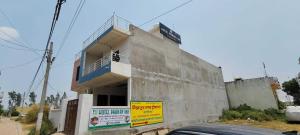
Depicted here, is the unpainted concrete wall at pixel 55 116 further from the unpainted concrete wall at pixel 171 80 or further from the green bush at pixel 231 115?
the green bush at pixel 231 115

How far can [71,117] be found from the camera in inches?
416

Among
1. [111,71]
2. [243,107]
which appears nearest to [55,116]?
[111,71]

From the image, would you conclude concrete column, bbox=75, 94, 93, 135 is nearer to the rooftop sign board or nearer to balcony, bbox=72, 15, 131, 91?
balcony, bbox=72, 15, 131, 91

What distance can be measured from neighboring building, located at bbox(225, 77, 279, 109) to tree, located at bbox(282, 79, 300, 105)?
17.1 m

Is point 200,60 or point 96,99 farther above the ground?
point 200,60

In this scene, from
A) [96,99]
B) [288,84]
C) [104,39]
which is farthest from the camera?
[288,84]

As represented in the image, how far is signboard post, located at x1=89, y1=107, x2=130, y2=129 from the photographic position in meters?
8.99

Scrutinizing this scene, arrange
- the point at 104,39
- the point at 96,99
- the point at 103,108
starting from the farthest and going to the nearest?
the point at 96,99, the point at 104,39, the point at 103,108

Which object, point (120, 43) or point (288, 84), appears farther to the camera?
point (288, 84)

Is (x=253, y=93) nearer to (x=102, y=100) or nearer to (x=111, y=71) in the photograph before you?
(x=102, y=100)

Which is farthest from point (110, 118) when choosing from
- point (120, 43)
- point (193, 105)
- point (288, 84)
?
point (288, 84)

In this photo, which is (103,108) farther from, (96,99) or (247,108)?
(247,108)

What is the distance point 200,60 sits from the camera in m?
19.4

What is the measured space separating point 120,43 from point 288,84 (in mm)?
37838
